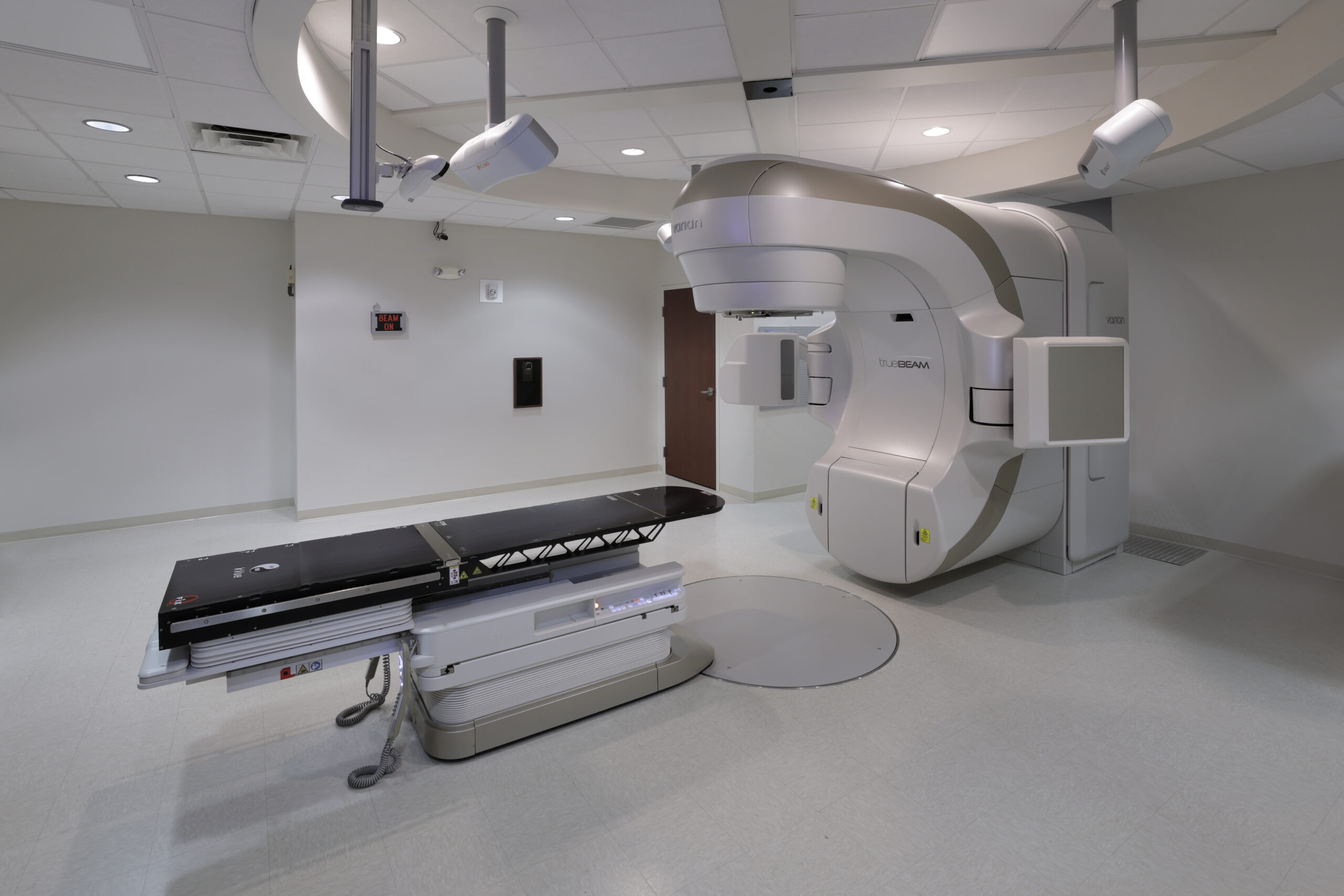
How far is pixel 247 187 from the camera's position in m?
4.05

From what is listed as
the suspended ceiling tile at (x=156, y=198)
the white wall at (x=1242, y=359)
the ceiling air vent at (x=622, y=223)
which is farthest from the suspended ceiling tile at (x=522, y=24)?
the white wall at (x=1242, y=359)

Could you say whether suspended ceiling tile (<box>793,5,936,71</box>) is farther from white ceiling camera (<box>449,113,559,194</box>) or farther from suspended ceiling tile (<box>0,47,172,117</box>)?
suspended ceiling tile (<box>0,47,172,117</box>)

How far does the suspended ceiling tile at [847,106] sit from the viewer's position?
305cm

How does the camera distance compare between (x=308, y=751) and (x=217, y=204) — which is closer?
(x=308, y=751)

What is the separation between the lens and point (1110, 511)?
3850 mm

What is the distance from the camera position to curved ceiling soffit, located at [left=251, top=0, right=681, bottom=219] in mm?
2096

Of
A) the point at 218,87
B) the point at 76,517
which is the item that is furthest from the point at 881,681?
the point at 76,517

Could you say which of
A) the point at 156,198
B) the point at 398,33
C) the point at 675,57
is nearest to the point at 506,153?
the point at 398,33

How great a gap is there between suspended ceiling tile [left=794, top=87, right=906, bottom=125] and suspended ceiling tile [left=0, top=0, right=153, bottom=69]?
7.85ft

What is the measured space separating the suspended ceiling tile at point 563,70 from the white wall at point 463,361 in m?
2.75

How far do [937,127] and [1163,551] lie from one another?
2821mm

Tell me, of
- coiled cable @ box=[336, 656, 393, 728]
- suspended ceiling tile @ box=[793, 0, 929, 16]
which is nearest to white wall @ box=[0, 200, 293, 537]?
coiled cable @ box=[336, 656, 393, 728]

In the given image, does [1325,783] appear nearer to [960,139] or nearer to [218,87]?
[960,139]

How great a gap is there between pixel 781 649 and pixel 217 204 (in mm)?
4536
